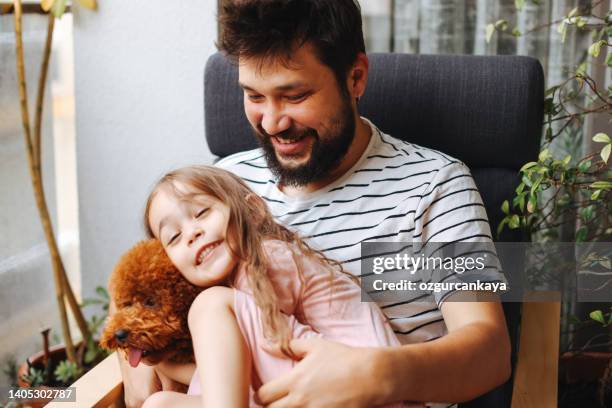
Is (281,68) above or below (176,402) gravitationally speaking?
above

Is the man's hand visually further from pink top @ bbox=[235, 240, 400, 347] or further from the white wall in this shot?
the white wall

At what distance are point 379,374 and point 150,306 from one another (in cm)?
36

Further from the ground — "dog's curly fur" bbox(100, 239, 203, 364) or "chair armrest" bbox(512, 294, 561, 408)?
"dog's curly fur" bbox(100, 239, 203, 364)

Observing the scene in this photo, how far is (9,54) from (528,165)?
136 cm

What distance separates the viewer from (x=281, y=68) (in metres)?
1.30

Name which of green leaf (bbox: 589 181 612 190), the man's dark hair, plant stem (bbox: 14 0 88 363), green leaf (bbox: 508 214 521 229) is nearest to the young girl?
the man's dark hair

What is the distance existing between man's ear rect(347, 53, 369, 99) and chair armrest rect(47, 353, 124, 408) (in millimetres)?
655

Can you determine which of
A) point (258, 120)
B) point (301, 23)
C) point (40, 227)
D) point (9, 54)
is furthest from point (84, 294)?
point (301, 23)

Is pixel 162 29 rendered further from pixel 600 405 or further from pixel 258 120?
pixel 600 405

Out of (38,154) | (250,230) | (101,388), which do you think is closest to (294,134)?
(250,230)

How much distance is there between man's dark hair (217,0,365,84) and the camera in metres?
1.30

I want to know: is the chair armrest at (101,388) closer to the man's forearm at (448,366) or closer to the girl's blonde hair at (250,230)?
the girl's blonde hair at (250,230)

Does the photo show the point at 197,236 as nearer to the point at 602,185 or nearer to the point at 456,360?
the point at 456,360

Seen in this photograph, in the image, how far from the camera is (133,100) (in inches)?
84.0
